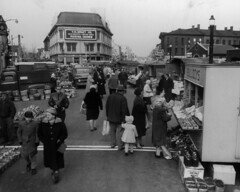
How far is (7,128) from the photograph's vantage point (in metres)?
8.94

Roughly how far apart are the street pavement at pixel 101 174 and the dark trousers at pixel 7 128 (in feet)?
4.53

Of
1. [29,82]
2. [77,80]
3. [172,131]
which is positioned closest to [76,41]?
[77,80]

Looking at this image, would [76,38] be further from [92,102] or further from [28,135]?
[28,135]

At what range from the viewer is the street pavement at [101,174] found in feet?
19.8

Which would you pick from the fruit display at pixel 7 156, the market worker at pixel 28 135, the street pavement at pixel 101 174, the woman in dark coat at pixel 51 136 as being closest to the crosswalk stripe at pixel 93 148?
the street pavement at pixel 101 174

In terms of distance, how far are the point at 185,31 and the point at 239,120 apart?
92042 millimetres

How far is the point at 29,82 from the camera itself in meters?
18.5

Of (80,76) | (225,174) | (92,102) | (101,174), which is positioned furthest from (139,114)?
(80,76)

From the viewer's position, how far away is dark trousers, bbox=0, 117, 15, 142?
8.88 meters

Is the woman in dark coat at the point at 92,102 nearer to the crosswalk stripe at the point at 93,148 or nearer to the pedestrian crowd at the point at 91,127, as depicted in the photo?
the pedestrian crowd at the point at 91,127

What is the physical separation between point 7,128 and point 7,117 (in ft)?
1.25

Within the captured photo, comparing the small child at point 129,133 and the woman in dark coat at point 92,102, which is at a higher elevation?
the woman in dark coat at point 92,102

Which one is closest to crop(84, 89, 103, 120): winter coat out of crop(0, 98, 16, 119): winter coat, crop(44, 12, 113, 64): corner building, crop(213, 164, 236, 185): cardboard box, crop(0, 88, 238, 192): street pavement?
crop(0, 88, 238, 192): street pavement

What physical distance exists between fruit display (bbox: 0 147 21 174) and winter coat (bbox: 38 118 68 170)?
1529mm
